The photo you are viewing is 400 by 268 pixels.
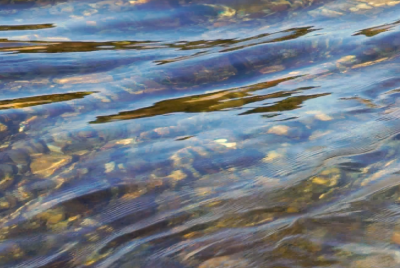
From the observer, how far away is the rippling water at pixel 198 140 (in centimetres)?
226

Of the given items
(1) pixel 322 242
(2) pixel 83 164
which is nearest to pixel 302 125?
(1) pixel 322 242

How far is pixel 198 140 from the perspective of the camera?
310 cm

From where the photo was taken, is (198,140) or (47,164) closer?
(47,164)

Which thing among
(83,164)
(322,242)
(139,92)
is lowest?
(322,242)

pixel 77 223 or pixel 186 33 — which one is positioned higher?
pixel 186 33

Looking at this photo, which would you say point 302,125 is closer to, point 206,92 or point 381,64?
point 206,92

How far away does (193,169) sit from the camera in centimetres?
282

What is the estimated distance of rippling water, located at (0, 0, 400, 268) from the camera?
7.42 ft

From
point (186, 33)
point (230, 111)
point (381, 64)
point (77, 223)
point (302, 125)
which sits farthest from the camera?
point (186, 33)

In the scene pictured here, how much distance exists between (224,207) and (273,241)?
33 cm

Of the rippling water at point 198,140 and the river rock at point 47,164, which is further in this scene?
the river rock at point 47,164

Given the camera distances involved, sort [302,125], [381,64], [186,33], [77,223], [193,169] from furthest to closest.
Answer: [186,33], [381,64], [302,125], [193,169], [77,223]

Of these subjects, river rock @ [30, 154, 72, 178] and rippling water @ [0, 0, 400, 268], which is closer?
rippling water @ [0, 0, 400, 268]

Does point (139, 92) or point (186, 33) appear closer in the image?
point (139, 92)
